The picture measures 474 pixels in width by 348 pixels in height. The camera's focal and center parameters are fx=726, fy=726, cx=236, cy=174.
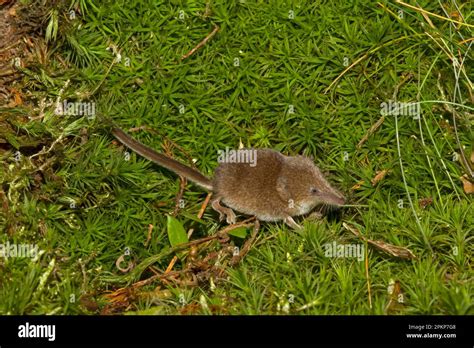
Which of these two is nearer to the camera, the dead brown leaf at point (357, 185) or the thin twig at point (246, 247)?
the thin twig at point (246, 247)

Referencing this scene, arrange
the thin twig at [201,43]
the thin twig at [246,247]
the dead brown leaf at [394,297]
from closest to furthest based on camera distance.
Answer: the dead brown leaf at [394,297] < the thin twig at [246,247] < the thin twig at [201,43]

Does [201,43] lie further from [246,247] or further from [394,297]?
[394,297]

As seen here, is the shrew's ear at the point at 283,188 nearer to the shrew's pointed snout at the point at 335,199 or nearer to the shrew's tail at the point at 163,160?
the shrew's pointed snout at the point at 335,199

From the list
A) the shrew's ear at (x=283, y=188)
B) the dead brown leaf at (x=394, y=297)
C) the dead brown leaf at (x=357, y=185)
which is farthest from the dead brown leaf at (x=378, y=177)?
the dead brown leaf at (x=394, y=297)

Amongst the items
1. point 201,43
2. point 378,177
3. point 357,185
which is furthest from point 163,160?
point 378,177

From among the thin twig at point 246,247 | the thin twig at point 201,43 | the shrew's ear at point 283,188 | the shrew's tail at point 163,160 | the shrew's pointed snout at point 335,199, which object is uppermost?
the thin twig at point 201,43

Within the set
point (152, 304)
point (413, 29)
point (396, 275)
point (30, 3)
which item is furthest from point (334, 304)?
point (30, 3)

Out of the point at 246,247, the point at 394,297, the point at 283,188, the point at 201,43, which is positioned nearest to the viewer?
the point at 394,297

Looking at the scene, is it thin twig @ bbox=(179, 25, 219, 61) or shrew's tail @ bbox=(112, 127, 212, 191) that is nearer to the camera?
shrew's tail @ bbox=(112, 127, 212, 191)

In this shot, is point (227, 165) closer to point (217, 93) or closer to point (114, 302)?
point (217, 93)

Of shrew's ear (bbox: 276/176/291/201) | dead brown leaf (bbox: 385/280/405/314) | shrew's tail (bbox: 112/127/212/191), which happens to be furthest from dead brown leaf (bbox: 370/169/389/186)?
shrew's tail (bbox: 112/127/212/191)

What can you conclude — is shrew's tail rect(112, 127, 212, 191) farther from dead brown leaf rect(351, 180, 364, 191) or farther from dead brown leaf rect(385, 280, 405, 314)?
dead brown leaf rect(385, 280, 405, 314)

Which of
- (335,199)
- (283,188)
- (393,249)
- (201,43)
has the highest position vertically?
(201,43)
